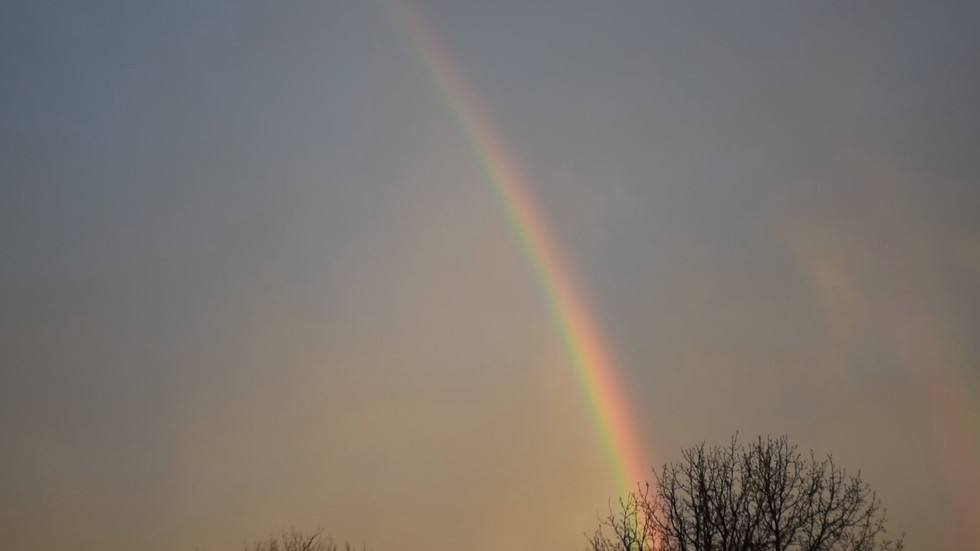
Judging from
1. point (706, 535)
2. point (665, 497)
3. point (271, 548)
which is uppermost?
point (271, 548)

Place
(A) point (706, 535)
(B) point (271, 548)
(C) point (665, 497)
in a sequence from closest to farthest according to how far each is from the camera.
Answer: (A) point (706, 535) → (C) point (665, 497) → (B) point (271, 548)

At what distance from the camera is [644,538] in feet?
71.6

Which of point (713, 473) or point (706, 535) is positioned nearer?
point (706, 535)

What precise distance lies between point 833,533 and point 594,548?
284 inches

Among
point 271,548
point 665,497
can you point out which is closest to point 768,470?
point 665,497

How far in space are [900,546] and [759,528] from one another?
16.7 feet

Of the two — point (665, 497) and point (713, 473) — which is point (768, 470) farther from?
point (665, 497)

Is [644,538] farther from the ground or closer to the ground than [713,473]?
closer to the ground

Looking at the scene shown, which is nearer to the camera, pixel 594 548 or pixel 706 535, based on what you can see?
pixel 706 535

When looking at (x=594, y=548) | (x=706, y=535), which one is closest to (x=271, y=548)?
(x=594, y=548)

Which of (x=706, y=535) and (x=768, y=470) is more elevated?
(x=768, y=470)

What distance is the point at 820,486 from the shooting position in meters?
23.4

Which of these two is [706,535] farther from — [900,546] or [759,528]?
[900,546]

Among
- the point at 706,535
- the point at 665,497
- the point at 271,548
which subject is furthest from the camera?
the point at 271,548
